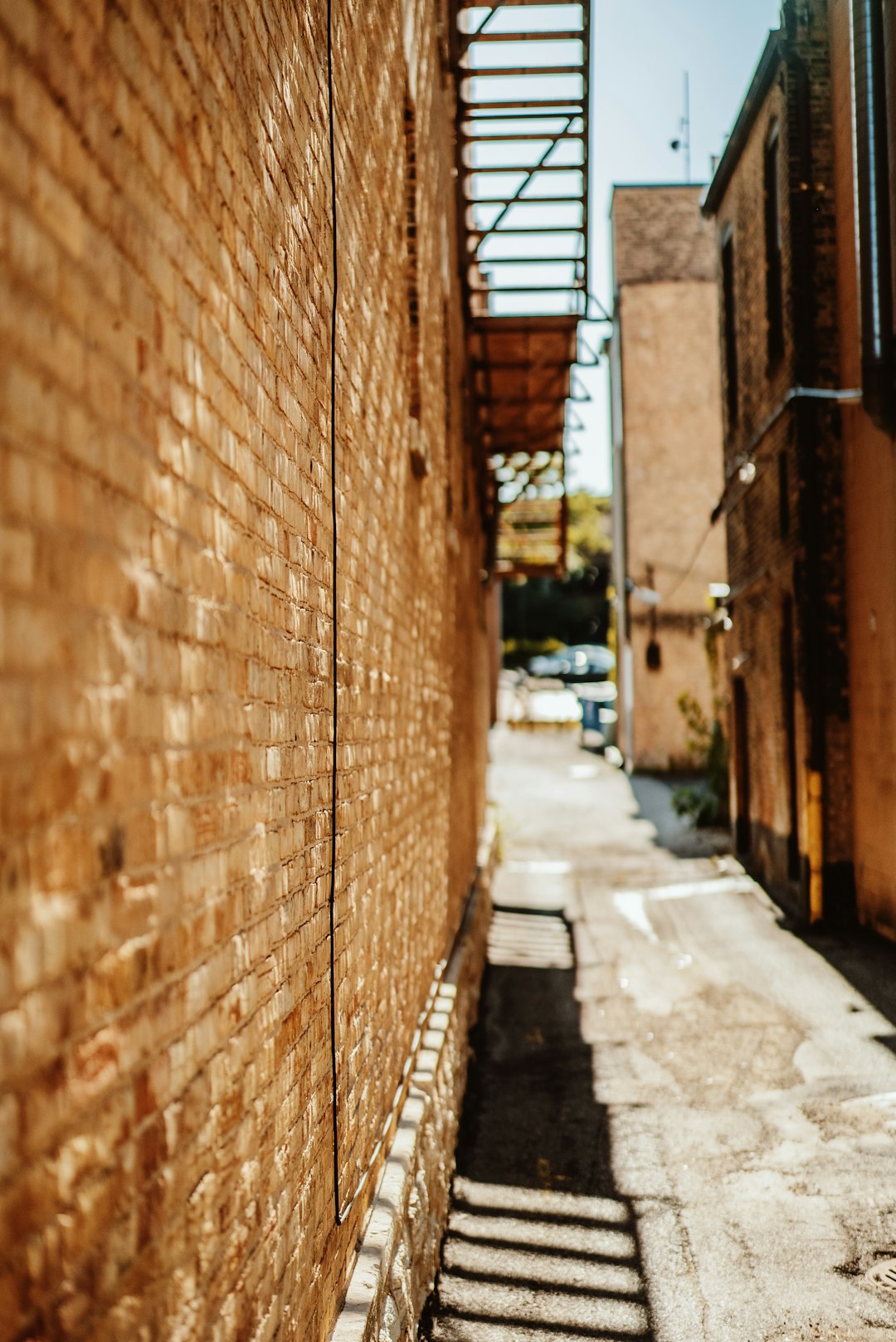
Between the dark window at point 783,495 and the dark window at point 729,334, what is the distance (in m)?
3.18

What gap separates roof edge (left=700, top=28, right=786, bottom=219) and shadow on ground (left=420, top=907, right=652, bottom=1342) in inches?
365

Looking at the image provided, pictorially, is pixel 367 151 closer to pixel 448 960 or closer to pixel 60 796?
pixel 60 796

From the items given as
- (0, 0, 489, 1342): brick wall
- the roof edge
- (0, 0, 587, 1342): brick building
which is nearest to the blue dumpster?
the roof edge

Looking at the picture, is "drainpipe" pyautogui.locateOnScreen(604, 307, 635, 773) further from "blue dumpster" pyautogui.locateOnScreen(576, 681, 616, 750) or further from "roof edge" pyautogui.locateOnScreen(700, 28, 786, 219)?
"roof edge" pyautogui.locateOnScreen(700, 28, 786, 219)

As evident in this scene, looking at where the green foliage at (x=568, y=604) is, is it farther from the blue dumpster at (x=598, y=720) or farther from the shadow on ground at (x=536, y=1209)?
the shadow on ground at (x=536, y=1209)

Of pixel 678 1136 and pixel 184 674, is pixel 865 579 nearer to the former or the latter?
pixel 678 1136

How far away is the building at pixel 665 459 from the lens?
86.6 feet

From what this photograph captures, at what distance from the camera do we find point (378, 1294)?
349cm

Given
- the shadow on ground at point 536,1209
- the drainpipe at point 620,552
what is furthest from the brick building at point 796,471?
the drainpipe at point 620,552

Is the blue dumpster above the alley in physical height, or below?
above

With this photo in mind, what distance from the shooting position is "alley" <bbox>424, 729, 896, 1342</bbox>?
4.90 metres

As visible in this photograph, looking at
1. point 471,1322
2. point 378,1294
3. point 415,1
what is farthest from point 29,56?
point 415,1

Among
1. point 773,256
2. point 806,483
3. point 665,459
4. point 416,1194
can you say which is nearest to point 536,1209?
point 416,1194

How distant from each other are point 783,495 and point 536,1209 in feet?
26.9
